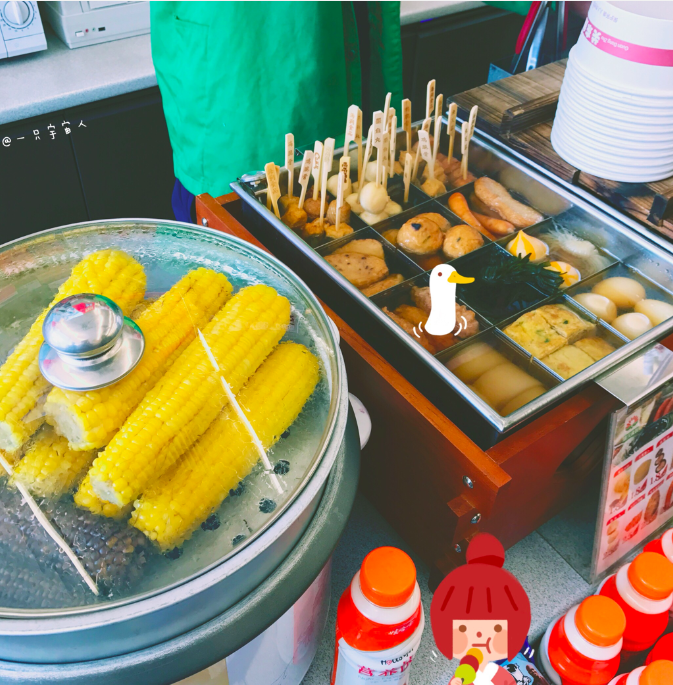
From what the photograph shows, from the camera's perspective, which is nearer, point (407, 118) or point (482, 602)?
point (482, 602)

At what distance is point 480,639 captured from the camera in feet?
1.80

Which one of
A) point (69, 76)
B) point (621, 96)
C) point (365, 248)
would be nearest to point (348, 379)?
point (365, 248)

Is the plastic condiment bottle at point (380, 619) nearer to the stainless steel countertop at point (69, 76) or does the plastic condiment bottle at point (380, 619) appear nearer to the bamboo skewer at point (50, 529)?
the bamboo skewer at point (50, 529)

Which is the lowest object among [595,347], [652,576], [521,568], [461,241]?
[521,568]

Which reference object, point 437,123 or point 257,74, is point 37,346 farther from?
point 257,74

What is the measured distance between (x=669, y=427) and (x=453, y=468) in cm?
56

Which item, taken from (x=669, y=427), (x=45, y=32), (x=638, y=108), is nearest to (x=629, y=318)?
(x=669, y=427)

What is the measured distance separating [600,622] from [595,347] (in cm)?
63

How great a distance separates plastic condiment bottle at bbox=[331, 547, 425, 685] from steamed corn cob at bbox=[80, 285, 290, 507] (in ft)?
1.10

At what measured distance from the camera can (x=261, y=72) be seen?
6.37ft

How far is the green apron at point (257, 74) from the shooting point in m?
1.85

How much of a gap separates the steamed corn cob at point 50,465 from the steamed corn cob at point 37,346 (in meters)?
0.02

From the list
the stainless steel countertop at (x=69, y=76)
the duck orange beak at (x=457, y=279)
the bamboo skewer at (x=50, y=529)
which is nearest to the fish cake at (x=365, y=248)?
the duck orange beak at (x=457, y=279)

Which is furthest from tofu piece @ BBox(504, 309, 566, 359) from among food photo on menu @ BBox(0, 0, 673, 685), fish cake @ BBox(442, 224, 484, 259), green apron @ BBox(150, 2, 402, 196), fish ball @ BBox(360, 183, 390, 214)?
green apron @ BBox(150, 2, 402, 196)
